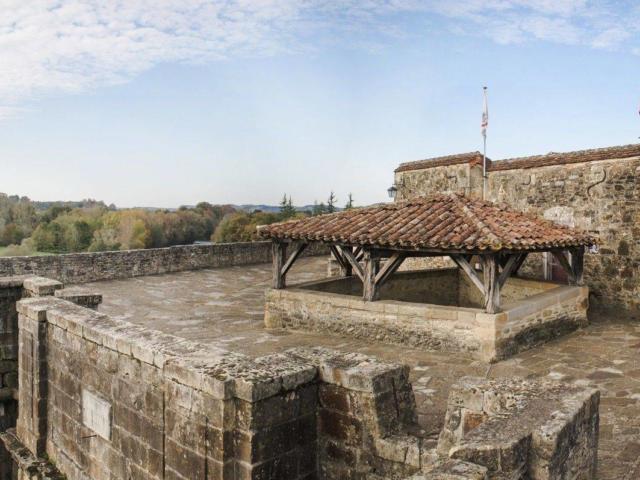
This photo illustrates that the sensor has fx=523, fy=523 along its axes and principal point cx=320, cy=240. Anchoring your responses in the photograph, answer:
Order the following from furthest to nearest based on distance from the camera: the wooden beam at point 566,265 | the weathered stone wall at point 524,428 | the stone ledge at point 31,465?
the wooden beam at point 566,265
the stone ledge at point 31,465
the weathered stone wall at point 524,428

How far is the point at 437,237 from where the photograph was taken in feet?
27.0

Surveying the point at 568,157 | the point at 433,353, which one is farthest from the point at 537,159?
the point at 433,353

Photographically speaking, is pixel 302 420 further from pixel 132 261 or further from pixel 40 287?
pixel 132 261

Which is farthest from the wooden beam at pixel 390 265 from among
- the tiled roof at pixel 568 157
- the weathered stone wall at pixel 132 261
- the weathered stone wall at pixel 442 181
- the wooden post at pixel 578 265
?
the weathered stone wall at pixel 132 261

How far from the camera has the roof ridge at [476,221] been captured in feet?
25.0

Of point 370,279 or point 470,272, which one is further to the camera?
point 370,279

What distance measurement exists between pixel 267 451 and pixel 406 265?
13.9 metres

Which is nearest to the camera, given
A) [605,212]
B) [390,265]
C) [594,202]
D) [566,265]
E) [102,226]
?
[390,265]

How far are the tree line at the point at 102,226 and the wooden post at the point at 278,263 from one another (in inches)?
1770

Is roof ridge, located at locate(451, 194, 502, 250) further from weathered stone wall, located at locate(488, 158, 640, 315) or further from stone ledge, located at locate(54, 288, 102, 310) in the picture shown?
stone ledge, located at locate(54, 288, 102, 310)

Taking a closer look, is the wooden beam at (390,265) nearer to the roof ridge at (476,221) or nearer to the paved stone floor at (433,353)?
the paved stone floor at (433,353)

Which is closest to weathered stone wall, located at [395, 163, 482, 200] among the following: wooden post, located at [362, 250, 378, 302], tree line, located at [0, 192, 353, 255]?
wooden post, located at [362, 250, 378, 302]

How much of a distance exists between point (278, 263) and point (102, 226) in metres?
63.9

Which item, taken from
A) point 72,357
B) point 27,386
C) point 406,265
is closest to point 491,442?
point 72,357
